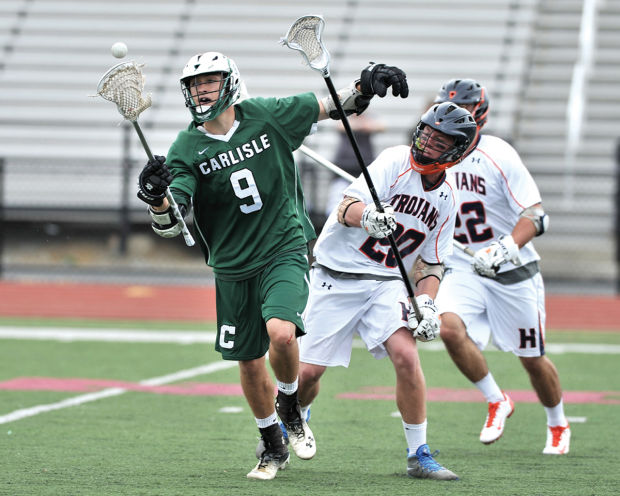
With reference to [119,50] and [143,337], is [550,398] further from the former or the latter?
[143,337]

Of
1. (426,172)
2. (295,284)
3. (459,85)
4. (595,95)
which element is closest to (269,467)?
(295,284)

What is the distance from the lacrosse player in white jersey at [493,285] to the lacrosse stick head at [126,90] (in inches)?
82.1

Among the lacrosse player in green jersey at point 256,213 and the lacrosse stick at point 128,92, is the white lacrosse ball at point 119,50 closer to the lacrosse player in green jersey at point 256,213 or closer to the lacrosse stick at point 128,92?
the lacrosse stick at point 128,92

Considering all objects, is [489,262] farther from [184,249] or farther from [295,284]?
[184,249]

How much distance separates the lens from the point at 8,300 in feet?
43.0

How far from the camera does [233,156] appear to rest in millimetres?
4770

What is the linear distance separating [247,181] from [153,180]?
66 cm

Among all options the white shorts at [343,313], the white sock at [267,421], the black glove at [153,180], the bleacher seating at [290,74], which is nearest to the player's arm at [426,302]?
the white shorts at [343,313]

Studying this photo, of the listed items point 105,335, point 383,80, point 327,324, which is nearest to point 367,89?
point 383,80

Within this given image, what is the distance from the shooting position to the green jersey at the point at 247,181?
476 cm

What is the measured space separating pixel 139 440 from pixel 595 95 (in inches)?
542

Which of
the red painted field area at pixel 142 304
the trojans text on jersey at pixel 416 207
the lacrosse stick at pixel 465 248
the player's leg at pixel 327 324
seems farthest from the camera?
the red painted field area at pixel 142 304

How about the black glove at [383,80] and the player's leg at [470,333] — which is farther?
the player's leg at [470,333]

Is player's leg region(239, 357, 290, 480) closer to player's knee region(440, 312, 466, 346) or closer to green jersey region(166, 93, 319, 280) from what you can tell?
green jersey region(166, 93, 319, 280)
